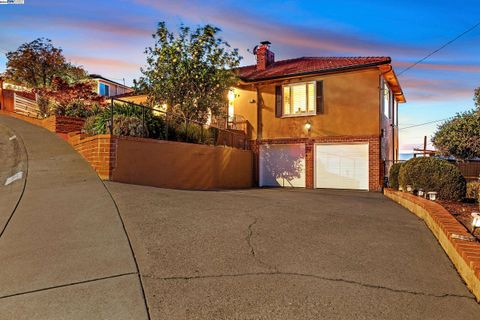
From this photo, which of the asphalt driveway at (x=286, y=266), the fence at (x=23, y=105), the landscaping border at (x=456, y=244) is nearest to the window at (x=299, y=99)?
the landscaping border at (x=456, y=244)

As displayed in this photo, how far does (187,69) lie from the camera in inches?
471

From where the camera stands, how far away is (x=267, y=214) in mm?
5902

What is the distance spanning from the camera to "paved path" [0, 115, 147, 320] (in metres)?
2.70

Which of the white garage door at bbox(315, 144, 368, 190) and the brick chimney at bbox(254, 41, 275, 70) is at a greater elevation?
the brick chimney at bbox(254, 41, 275, 70)

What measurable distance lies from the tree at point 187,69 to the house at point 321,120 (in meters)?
4.10

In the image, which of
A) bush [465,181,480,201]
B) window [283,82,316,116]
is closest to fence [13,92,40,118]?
window [283,82,316,116]

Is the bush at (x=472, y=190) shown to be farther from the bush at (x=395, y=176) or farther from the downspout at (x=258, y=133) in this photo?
the downspout at (x=258, y=133)

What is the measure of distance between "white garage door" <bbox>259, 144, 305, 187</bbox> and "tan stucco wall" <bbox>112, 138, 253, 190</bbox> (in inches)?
81.0

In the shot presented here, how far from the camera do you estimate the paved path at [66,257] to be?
2699 millimetres

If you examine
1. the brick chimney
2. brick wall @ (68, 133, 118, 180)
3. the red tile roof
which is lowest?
brick wall @ (68, 133, 118, 180)

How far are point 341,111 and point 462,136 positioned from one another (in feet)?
32.3

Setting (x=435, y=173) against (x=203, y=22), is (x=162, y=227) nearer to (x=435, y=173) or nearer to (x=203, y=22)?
(x=435, y=173)

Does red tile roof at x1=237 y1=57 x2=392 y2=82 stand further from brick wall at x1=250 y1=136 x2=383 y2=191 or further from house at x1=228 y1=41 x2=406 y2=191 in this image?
brick wall at x1=250 y1=136 x2=383 y2=191

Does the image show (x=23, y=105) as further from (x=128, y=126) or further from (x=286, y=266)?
(x=286, y=266)
